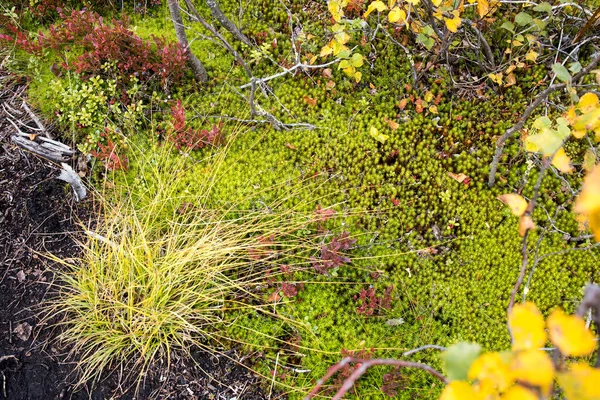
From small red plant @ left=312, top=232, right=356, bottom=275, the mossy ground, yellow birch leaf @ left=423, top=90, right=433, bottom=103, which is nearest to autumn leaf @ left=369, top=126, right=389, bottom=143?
the mossy ground

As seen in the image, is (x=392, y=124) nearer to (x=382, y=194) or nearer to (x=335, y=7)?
(x=382, y=194)

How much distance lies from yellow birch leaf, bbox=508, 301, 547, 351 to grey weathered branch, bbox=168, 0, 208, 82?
3516 mm

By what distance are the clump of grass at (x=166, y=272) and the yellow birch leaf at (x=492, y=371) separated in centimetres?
210

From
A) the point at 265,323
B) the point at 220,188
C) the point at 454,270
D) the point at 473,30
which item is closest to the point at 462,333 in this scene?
the point at 454,270

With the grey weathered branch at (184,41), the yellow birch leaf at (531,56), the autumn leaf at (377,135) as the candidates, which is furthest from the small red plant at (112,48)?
the yellow birch leaf at (531,56)

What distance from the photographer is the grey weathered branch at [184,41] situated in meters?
3.66

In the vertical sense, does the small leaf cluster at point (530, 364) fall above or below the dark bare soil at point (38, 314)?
above

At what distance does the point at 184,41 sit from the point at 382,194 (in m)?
2.21

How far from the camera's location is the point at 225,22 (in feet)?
12.8

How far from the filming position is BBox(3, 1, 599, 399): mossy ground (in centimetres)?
315

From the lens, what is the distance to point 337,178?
3.68 meters

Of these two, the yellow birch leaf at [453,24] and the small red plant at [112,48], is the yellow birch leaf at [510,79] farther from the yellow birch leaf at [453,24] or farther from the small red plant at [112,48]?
the small red plant at [112,48]

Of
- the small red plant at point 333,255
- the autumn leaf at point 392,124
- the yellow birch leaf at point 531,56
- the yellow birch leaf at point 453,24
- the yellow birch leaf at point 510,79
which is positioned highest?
the yellow birch leaf at point 453,24

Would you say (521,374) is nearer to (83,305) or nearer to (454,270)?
(454,270)
